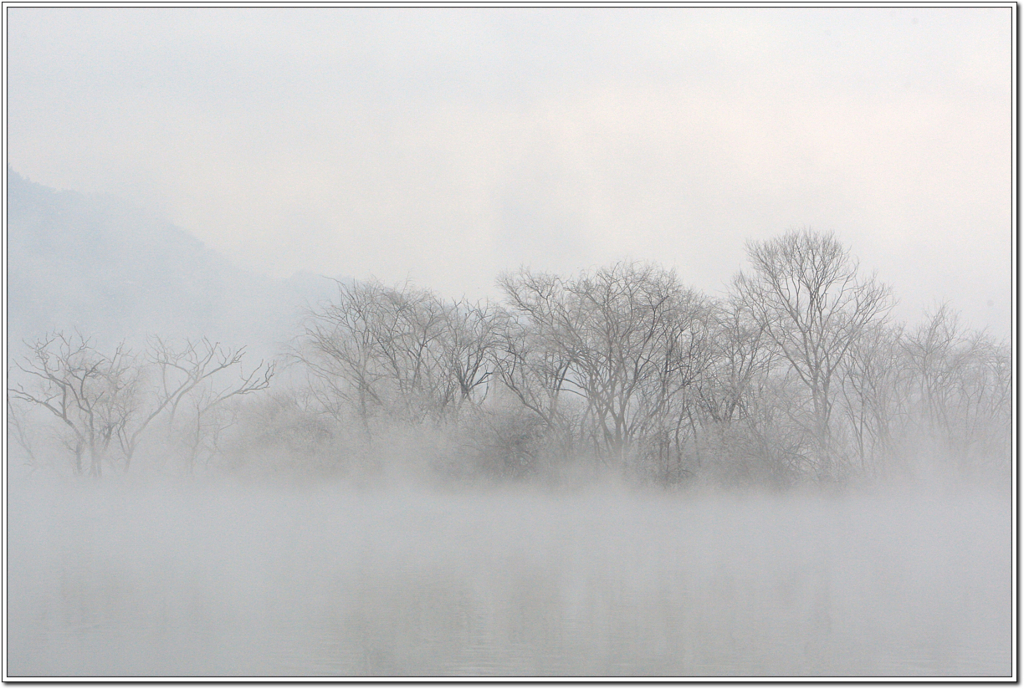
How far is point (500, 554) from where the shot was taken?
40.0 feet

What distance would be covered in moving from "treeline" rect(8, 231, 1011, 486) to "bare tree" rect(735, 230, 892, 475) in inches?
1.2

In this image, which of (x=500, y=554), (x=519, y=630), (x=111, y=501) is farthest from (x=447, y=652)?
(x=111, y=501)

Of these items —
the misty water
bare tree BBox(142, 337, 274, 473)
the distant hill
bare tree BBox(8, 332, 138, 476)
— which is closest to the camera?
the misty water

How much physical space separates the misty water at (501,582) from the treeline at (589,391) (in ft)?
1.86

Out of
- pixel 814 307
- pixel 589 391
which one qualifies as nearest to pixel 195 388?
pixel 589 391

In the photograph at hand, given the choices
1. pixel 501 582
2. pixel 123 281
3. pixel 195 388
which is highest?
pixel 123 281

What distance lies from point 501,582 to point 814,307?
6738 millimetres

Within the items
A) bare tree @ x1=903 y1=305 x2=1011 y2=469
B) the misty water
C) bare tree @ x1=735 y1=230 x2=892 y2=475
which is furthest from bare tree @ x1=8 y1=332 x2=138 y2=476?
bare tree @ x1=903 y1=305 x2=1011 y2=469

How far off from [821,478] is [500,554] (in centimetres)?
495

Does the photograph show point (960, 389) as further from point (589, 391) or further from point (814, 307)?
point (589, 391)

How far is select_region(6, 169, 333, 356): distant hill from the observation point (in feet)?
46.4

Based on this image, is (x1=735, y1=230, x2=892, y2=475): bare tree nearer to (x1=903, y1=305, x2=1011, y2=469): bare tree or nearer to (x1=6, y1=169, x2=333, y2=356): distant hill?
(x1=903, y1=305, x2=1011, y2=469): bare tree

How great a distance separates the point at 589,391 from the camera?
14.1 meters

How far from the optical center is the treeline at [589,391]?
13.8 meters
